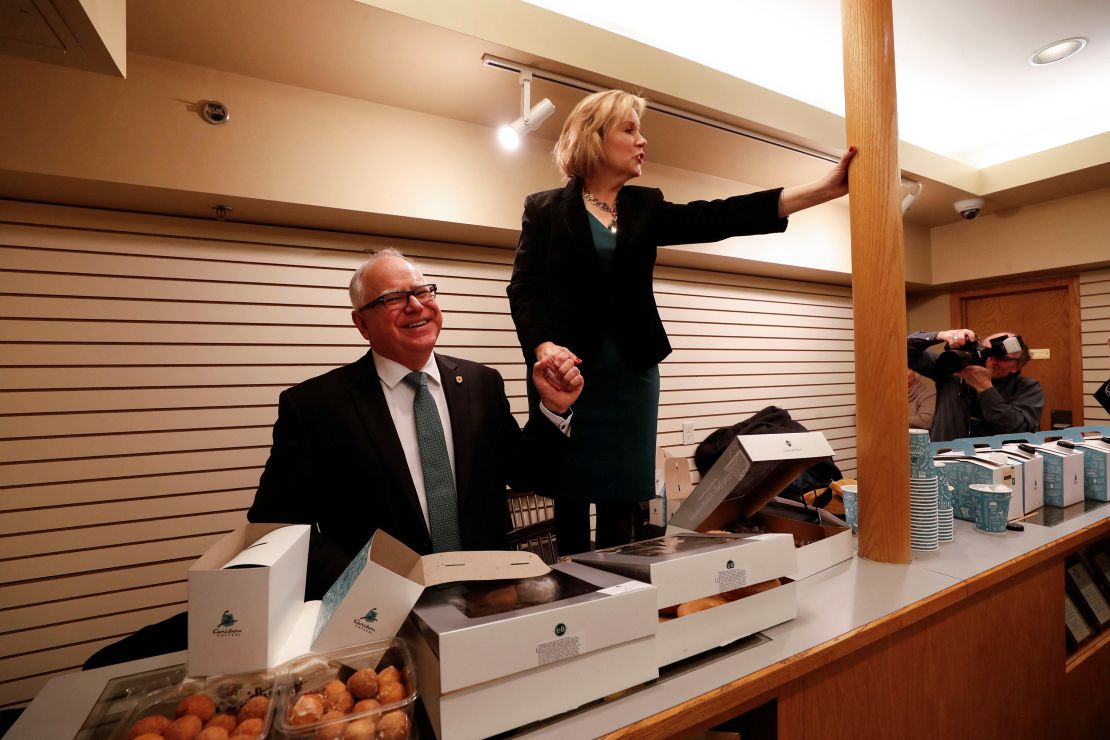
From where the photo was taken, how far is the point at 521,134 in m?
2.89

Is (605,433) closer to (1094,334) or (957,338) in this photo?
(957,338)

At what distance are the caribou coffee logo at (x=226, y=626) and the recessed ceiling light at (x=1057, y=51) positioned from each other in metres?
5.51

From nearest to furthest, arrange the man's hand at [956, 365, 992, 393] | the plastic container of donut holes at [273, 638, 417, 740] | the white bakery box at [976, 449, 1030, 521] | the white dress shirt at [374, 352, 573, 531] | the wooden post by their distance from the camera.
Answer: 1. the plastic container of donut holes at [273, 638, 417, 740]
2. the wooden post
3. the white dress shirt at [374, 352, 573, 531]
4. the white bakery box at [976, 449, 1030, 521]
5. the man's hand at [956, 365, 992, 393]

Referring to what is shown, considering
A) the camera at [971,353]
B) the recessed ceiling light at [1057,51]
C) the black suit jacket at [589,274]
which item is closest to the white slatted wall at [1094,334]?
the recessed ceiling light at [1057,51]

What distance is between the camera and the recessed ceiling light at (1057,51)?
3525mm

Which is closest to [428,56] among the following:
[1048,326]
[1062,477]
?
[1062,477]

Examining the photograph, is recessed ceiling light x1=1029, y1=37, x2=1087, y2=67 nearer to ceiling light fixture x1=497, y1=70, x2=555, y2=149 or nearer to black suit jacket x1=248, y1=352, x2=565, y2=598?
ceiling light fixture x1=497, y1=70, x2=555, y2=149

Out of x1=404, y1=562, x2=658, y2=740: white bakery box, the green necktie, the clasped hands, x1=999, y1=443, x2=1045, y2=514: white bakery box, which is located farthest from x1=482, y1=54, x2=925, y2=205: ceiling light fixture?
x1=404, y1=562, x2=658, y2=740: white bakery box

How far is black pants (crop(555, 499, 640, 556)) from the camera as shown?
1729mm

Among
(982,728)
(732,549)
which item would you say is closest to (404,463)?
(732,549)

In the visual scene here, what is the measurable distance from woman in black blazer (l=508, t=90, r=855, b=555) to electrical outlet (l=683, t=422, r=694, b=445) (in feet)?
9.86

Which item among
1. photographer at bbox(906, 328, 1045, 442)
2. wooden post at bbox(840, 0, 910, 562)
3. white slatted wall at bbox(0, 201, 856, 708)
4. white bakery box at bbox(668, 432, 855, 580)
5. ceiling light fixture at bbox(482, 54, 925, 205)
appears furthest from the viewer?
photographer at bbox(906, 328, 1045, 442)

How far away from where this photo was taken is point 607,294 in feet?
5.48

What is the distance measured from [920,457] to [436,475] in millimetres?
1614
